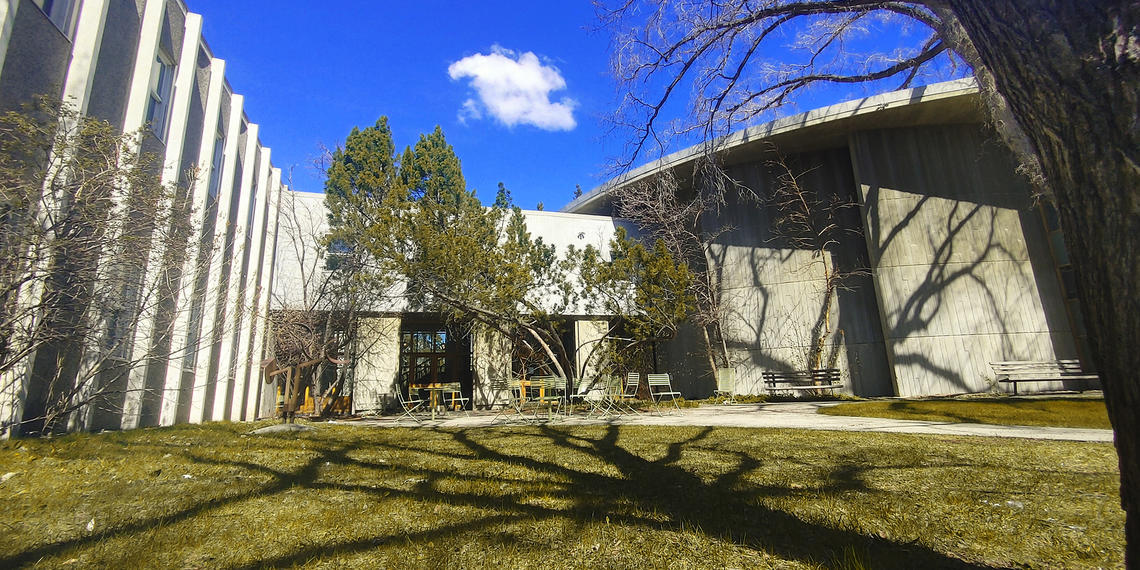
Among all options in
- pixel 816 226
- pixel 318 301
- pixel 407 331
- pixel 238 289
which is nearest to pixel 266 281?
pixel 318 301

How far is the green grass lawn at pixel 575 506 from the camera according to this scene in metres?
2.45

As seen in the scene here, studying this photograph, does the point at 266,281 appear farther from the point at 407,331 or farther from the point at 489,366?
the point at 489,366

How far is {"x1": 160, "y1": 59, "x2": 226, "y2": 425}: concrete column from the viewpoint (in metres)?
8.89

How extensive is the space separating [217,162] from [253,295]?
11.6 feet

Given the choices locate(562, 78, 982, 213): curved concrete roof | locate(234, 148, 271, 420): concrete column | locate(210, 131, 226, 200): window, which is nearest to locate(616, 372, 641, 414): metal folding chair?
locate(562, 78, 982, 213): curved concrete roof

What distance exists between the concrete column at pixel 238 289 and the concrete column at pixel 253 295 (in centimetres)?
8

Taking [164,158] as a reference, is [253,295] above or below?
below

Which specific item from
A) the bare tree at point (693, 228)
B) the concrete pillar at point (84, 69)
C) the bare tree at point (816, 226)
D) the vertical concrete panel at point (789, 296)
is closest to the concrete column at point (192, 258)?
the concrete pillar at point (84, 69)

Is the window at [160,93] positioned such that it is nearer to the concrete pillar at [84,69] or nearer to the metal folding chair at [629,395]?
the concrete pillar at [84,69]

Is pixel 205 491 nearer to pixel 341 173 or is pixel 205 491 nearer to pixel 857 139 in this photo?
pixel 341 173

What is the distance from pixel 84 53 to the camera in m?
6.80

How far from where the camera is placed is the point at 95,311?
6586mm

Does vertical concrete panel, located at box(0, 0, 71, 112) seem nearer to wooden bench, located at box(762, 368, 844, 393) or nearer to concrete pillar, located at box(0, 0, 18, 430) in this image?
→ concrete pillar, located at box(0, 0, 18, 430)

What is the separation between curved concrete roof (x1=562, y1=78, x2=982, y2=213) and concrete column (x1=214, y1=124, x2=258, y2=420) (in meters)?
9.32
